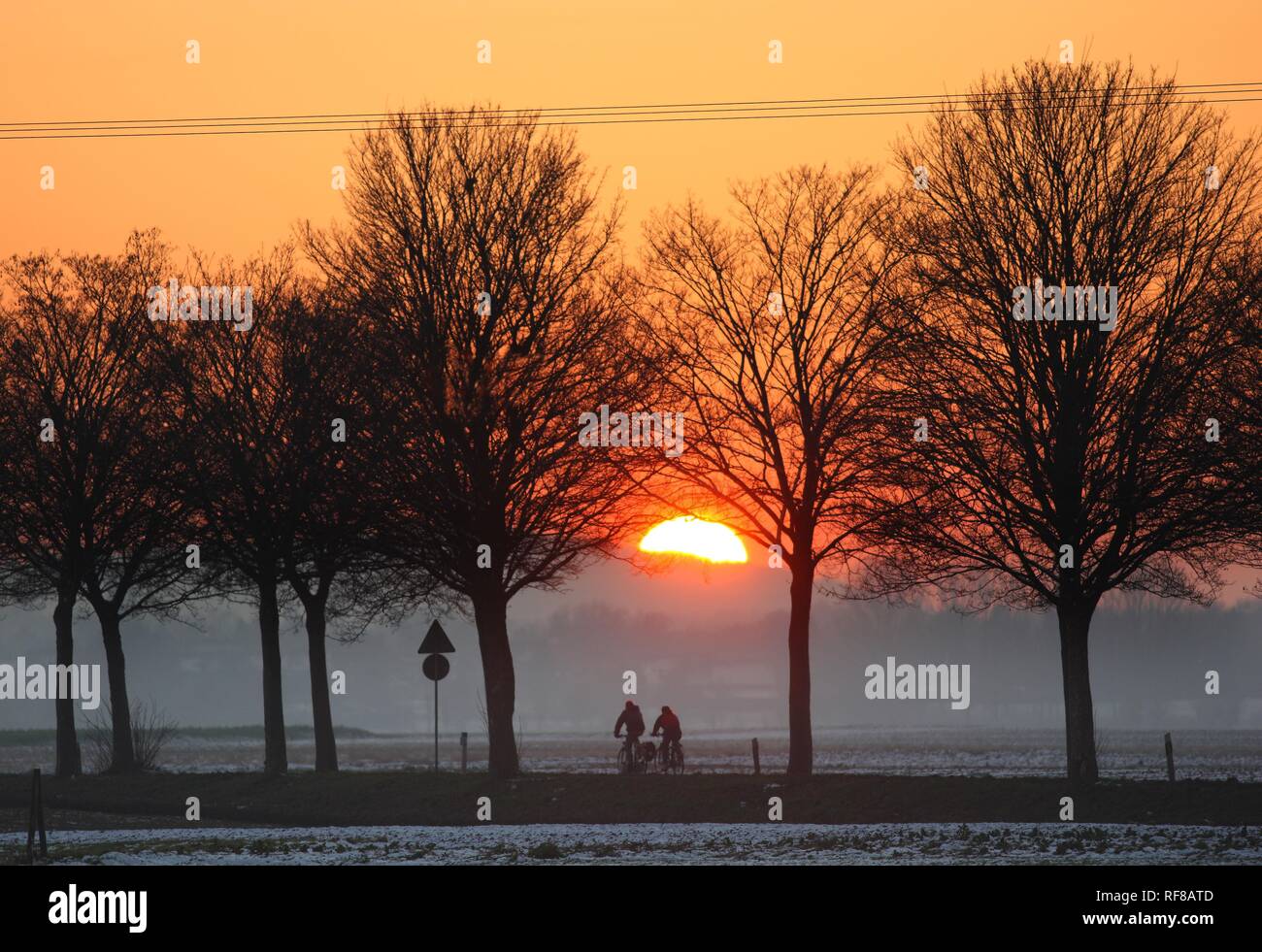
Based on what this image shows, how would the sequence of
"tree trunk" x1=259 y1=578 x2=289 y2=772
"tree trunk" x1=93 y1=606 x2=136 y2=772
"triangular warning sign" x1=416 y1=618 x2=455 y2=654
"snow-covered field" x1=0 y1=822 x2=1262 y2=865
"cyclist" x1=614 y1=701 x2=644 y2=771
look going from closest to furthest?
"snow-covered field" x1=0 y1=822 x2=1262 y2=865 → "triangular warning sign" x1=416 y1=618 x2=455 y2=654 → "tree trunk" x1=259 y1=578 x2=289 y2=772 → "cyclist" x1=614 y1=701 x2=644 y2=771 → "tree trunk" x1=93 y1=606 x2=136 y2=772

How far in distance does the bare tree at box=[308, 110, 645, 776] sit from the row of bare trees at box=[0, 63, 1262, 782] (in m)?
0.07

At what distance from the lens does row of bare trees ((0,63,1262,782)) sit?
28703mm

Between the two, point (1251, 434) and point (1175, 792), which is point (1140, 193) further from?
point (1175, 792)

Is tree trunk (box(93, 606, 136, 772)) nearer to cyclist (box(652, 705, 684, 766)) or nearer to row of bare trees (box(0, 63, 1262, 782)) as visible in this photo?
row of bare trees (box(0, 63, 1262, 782))

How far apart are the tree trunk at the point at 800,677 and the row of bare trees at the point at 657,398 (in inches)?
3.9

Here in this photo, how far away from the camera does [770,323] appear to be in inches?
1346

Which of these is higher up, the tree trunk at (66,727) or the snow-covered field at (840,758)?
the tree trunk at (66,727)

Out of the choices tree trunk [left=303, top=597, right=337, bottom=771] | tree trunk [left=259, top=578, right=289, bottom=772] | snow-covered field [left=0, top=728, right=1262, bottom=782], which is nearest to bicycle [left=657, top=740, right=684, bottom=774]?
snow-covered field [left=0, top=728, right=1262, bottom=782]

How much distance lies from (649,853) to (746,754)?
36322 mm

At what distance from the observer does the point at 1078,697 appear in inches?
1142

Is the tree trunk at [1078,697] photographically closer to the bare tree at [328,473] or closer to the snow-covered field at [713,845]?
the snow-covered field at [713,845]

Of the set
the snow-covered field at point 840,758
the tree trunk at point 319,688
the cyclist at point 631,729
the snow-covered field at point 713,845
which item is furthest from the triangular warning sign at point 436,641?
the snow-covered field at point 840,758

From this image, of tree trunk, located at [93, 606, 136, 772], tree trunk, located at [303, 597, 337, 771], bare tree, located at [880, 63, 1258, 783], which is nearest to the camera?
bare tree, located at [880, 63, 1258, 783]

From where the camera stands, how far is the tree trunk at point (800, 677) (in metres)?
32.2
